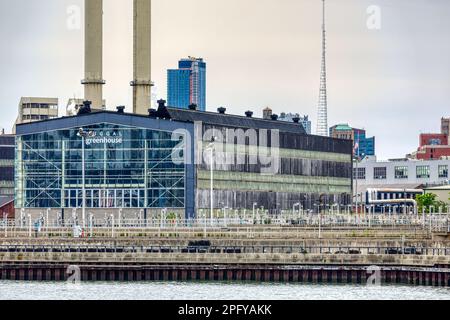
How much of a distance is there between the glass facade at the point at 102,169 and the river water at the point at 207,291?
65818 millimetres

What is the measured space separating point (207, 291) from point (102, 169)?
260 feet

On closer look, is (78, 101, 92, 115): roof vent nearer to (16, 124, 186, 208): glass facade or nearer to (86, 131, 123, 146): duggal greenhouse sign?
(16, 124, 186, 208): glass facade

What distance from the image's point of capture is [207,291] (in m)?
104

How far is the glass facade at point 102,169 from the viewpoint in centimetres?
17888

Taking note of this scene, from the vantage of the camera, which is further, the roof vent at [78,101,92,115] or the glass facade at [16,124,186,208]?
the roof vent at [78,101,92,115]

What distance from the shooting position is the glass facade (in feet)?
587

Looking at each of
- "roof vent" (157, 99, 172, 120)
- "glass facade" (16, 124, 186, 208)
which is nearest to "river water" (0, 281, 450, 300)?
"glass facade" (16, 124, 186, 208)

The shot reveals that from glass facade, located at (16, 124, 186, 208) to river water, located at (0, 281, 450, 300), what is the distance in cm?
6582

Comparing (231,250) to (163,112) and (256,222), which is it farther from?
(163,112)

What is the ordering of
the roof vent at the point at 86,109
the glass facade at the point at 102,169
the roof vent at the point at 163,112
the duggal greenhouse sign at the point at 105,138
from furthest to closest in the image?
the roof vent at the point at 86,109
the roof vent at the point at 163,112
the duggal greenhouse sign at the point at 105,138
the glass facade at the point at 102,169

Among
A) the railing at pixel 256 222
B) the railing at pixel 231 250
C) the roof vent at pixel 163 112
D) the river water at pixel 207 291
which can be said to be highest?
the roof vent at pixel 163 112

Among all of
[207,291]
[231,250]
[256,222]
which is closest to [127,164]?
[256,222]

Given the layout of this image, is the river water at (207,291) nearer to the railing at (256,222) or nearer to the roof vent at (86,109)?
the railing at (256,222)

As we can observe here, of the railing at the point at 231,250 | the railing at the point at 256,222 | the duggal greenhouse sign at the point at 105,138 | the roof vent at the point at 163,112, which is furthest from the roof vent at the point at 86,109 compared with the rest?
the railing at the point at 231,250
